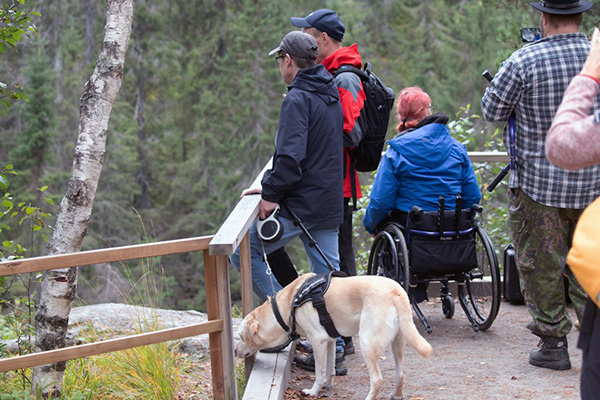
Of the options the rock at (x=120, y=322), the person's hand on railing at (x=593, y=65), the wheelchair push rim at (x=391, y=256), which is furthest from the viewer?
the rock at (x=120, y=322)

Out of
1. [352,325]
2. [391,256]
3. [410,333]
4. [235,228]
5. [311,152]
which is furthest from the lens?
[391,256]

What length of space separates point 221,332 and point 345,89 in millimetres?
1740

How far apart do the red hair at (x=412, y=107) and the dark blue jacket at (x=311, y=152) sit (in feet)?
3.68

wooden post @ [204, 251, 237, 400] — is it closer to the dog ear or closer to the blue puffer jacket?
the dog ear

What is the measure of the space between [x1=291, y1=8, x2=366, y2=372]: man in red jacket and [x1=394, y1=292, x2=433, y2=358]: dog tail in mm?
1138

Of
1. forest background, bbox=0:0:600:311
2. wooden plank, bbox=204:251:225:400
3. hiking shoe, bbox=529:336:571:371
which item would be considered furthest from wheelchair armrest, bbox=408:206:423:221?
forest background, bbox=0:0:600:311

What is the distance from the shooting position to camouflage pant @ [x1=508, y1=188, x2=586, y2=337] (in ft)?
14.2

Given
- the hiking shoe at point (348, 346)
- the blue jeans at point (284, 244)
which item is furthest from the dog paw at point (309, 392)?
the hiking shoe at point (348, 346)

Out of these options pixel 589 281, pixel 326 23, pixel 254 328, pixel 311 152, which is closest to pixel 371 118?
pixel 326 23

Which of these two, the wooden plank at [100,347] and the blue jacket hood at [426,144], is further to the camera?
the blue jacket hood at [426,144]

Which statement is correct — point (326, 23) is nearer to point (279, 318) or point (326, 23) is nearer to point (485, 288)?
point (279, 318)

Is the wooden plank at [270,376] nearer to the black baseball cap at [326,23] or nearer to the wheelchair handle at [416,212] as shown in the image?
the wheelchair handle at [416,212]

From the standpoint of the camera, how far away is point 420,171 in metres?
5.25

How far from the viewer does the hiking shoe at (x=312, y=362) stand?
456 centimetres
